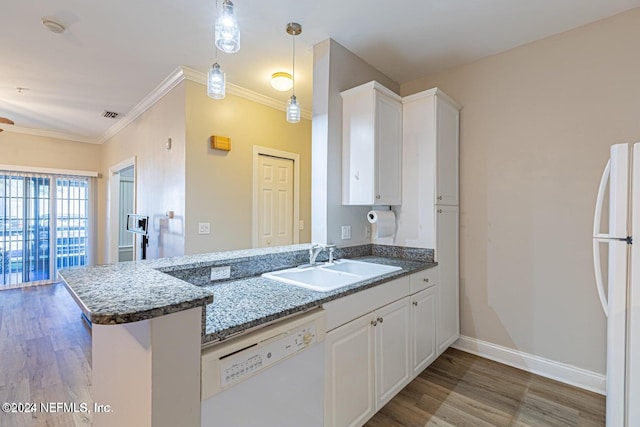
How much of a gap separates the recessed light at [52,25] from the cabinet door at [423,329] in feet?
10.9

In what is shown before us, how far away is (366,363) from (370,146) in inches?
60.0

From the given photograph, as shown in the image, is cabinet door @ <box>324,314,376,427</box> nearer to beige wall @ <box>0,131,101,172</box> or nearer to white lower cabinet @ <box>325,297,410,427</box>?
white lower cabinet @ <box>325,297,410,427</box>

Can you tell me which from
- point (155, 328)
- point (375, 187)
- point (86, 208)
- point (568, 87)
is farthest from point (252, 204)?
point (86, 208)

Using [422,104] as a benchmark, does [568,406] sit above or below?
below

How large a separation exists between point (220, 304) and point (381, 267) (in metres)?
1.27

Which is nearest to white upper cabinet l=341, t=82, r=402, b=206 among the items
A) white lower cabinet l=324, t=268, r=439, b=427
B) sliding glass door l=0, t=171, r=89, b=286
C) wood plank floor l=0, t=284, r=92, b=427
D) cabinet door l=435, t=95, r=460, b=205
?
cabinet door l=435, t=95, r=460, b=205

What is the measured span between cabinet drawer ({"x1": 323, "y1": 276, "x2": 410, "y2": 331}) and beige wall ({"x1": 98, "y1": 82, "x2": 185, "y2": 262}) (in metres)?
2.05

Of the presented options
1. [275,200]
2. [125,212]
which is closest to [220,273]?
[275,200]

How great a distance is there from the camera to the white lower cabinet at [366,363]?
4.87 ft

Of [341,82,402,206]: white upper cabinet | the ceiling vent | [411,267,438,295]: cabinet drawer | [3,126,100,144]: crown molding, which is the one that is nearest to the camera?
[411,267,438,295]: cabinet drawer

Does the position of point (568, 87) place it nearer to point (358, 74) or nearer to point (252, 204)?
point (358, 74)

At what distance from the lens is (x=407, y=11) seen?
6.83ft

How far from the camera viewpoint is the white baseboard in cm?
213

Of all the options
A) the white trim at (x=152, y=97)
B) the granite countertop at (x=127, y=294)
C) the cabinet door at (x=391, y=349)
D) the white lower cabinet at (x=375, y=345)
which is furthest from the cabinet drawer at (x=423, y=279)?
the white trim at (x=152, y=97)
